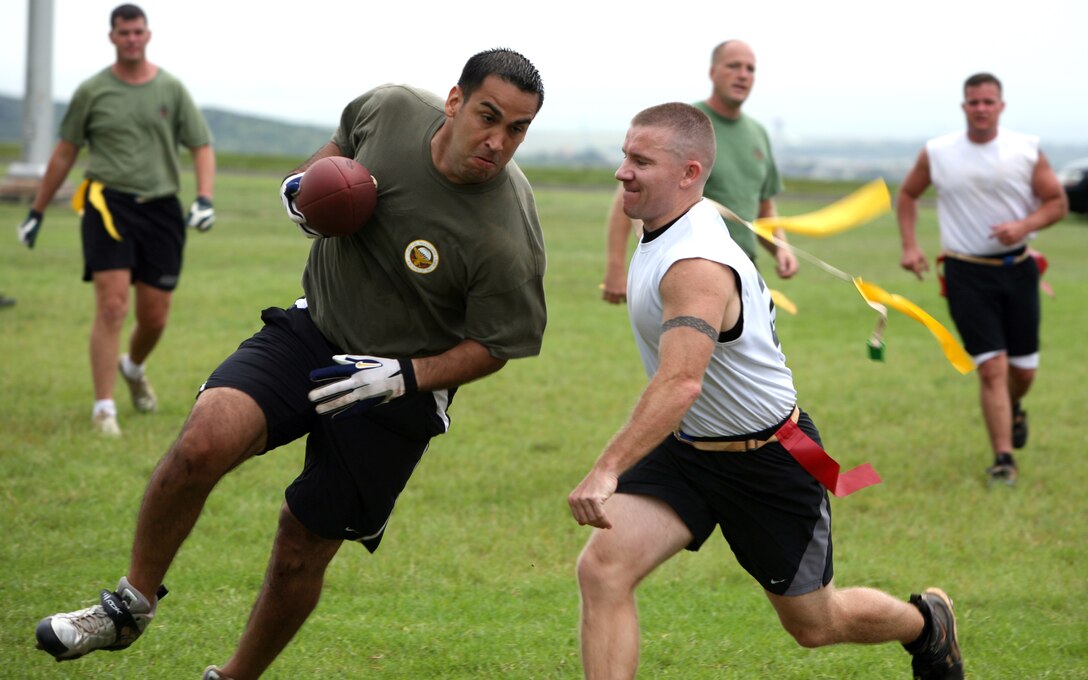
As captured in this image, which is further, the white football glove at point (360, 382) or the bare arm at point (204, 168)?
the bare arm at point (204, 168)

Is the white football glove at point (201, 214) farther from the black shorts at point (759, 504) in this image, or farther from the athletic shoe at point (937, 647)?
the athletic shoe at point (937, 647)

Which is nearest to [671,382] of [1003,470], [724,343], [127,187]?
[724,343]

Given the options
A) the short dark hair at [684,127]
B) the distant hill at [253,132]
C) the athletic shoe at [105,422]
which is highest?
the short dark hair at [684,127]

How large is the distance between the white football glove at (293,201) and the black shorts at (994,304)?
515cm

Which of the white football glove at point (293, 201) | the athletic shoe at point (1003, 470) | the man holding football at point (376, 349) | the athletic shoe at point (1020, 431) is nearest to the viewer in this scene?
the man holding football at point (376, 349)

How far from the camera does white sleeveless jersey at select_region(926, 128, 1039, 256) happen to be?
850 cm

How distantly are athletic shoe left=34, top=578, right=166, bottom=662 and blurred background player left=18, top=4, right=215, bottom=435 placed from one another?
14.4ft

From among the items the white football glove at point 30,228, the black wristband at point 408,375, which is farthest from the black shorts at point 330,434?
the white football glove at point 30,228

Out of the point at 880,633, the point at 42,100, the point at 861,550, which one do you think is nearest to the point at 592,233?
the point at 42,100

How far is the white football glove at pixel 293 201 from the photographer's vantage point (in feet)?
15.2

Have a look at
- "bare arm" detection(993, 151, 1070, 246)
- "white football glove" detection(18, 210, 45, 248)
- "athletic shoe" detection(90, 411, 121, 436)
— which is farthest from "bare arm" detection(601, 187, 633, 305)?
"white football glove" detection(18, 210, 45, 248)

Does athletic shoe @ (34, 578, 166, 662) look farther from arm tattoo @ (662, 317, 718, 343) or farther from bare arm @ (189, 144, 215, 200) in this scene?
bare arm @ (189, 144, 215, 200)

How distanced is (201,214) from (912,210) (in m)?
4.83

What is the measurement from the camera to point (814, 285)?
18125mm
